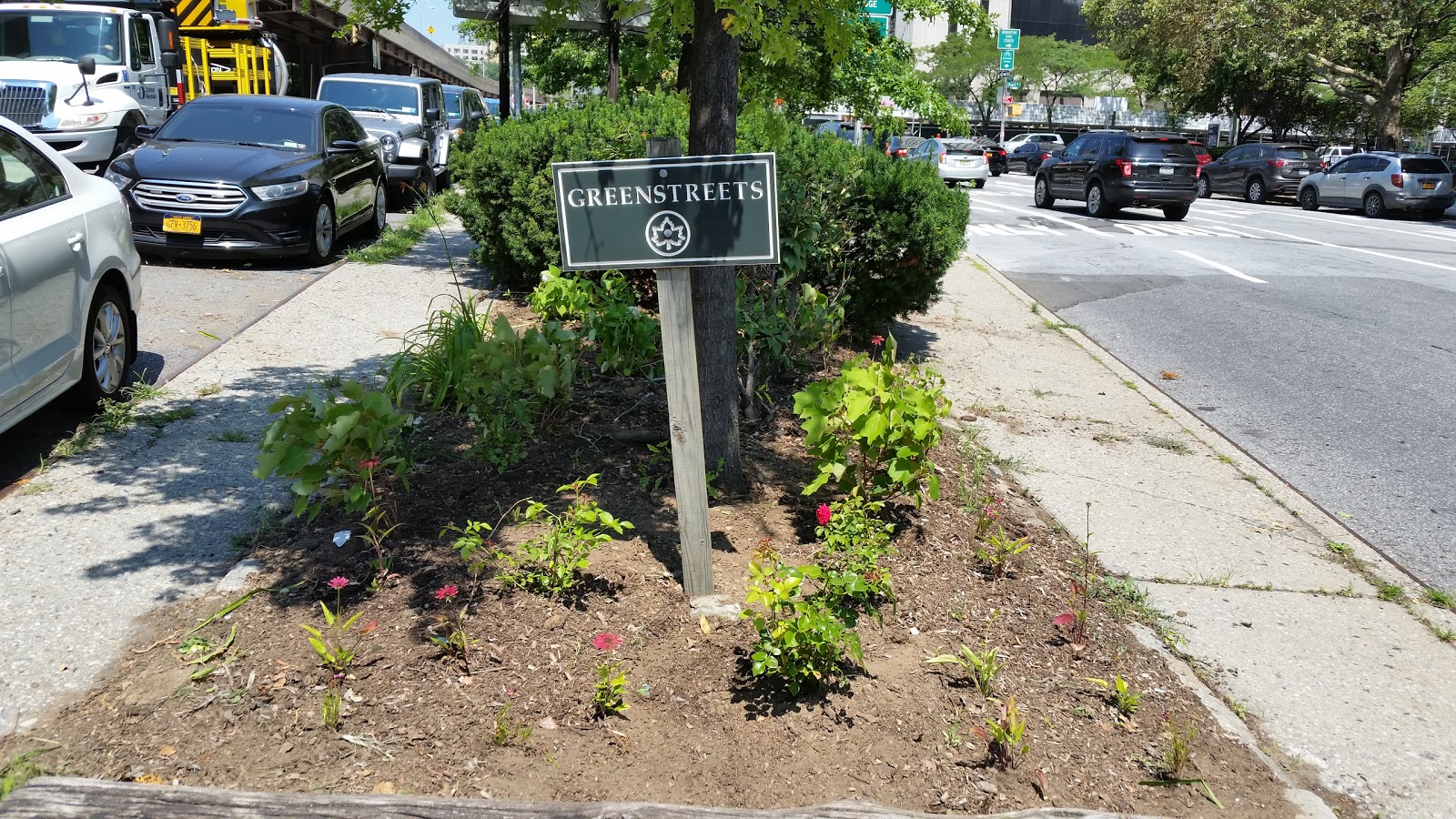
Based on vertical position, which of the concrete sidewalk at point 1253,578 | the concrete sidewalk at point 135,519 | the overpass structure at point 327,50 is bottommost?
the concrete sidewalk at point 1253,578

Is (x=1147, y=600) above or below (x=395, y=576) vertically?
below

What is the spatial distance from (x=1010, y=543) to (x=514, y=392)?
2231 millimetres

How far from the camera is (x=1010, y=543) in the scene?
4488mm

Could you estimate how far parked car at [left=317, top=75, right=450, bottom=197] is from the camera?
15953mm

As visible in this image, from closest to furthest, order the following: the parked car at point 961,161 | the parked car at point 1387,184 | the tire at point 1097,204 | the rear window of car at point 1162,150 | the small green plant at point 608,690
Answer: the small green plant at point 608,690 → the rear window of car at point 1162,150 → the tire at point 1097,204 → the parked car at point 1387,184 → the parked car at point 961,161

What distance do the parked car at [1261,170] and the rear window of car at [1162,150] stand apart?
381 inches

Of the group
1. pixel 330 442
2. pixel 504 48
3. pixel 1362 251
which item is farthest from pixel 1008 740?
pixel 1362 251

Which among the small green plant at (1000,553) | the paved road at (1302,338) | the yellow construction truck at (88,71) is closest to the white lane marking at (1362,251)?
the paved road at (1302,338)

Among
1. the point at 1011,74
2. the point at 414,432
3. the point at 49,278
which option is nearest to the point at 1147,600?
the point at 414,432

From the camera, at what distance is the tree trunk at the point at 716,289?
438 centimetres

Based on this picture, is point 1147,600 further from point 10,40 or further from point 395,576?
point 10,40

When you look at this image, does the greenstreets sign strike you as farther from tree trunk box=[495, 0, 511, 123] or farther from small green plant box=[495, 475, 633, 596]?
tree trunk box=[495, 0, 511, 123]

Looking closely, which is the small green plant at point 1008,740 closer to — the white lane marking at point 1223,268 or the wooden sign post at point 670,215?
the wooden sign post at point 670,215

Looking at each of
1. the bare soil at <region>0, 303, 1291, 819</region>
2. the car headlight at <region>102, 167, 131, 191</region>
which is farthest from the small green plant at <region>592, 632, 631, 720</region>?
the car headlight at <region>102, 167, 131, 191</region>
